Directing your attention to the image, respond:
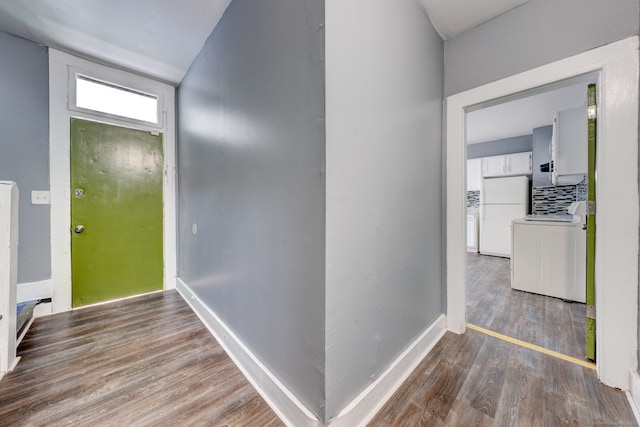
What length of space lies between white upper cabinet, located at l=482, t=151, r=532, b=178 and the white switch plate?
22.9ft

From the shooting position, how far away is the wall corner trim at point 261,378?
113 centimetres

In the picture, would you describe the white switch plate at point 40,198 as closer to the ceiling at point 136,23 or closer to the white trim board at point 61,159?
the white trim board at point 61,159

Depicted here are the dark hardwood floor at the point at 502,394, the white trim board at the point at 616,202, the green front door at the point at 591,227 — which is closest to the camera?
the dark hardwood floor at the point at 502,394

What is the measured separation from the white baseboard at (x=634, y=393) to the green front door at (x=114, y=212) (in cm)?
410

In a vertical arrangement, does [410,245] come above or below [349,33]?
below

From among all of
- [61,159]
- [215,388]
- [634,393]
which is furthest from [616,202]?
[61,159]

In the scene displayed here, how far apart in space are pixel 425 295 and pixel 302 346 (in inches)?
44.9

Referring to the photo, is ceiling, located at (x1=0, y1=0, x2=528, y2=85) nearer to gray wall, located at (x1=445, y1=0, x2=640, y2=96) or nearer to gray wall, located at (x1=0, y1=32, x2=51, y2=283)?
gray wall, located at (x1=445, y1=0, x2=640, y2=96)

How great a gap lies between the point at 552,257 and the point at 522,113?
8.14 ft

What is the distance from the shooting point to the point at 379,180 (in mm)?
1317

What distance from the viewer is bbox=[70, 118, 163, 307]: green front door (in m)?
2.52

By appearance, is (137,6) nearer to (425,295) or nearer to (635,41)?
(425,295)

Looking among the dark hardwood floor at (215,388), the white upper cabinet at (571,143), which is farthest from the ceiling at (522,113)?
the dark hardwood floor at (215,388)

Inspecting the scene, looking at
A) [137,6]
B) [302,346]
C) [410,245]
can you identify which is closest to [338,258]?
[302,346]
